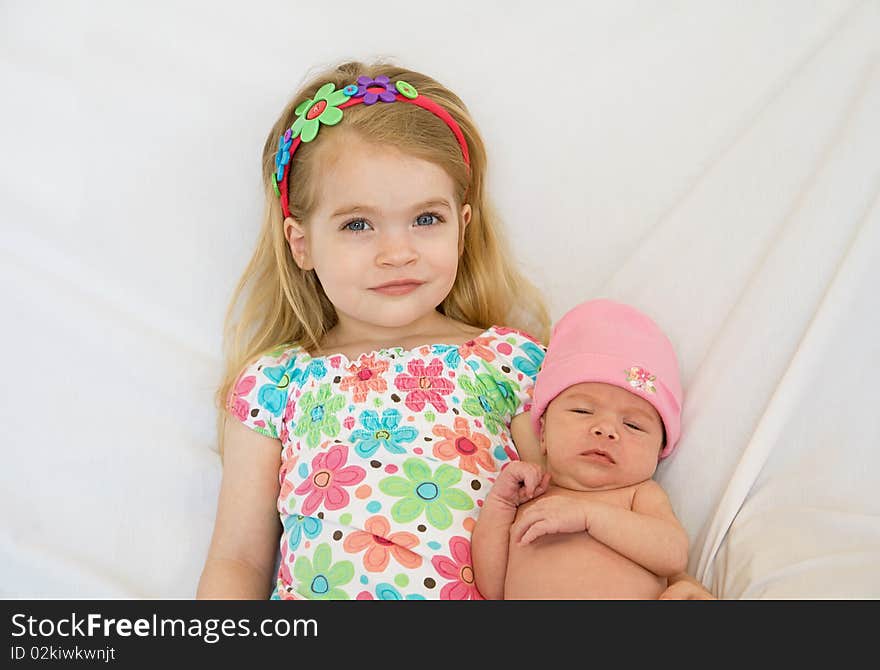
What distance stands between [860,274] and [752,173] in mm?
290

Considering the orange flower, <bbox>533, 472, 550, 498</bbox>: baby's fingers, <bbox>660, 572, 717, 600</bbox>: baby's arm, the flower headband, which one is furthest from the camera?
the flower headband

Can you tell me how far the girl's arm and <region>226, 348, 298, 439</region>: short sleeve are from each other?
2 cm

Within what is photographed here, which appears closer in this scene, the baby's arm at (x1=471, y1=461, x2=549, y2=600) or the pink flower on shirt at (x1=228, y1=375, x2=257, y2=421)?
the baby's arm at (x1=471, y1=461, x2=549, y2=600)

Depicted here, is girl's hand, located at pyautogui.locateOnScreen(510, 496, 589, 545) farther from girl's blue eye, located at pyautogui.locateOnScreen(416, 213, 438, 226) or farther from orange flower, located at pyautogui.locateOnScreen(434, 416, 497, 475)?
girl's blue eye, located at pyautogui.locateOnScreen(416, 213, 438, 226)

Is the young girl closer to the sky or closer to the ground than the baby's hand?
closer to the sky

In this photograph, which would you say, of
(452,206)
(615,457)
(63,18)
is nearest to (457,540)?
(615,457)

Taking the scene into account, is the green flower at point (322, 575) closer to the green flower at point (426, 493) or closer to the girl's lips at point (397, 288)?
the green flower at point (426, 493)

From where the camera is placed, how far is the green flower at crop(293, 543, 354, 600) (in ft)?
4.70

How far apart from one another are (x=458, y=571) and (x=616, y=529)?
0.77ft

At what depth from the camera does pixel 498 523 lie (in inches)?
55.4

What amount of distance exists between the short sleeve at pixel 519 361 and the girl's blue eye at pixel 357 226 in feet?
0.92

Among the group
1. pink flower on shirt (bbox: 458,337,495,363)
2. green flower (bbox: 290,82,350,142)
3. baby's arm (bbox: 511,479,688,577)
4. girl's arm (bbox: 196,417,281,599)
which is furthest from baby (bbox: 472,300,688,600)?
green flower (bbox: 290,82,350,142)

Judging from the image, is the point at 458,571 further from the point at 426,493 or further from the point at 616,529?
the point at 616,529

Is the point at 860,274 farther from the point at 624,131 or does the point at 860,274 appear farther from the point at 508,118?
the point at 508,118
